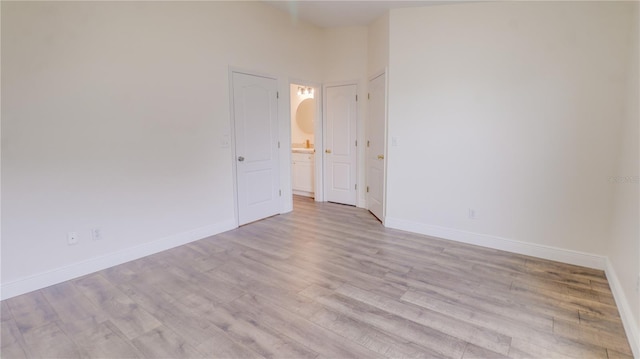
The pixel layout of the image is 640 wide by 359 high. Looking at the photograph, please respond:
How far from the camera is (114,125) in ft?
9.72

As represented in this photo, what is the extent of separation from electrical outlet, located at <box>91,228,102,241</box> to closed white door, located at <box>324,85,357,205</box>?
11.5 feet

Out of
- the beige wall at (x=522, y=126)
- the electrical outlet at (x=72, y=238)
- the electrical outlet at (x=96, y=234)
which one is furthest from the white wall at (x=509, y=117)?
the electrical outlet at (x=72, y=238)

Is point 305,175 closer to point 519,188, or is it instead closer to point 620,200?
point 519,188

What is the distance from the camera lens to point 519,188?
330cm

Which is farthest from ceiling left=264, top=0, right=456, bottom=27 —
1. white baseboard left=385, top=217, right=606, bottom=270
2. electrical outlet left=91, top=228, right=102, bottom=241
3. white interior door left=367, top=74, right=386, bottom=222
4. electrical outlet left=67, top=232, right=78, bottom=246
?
electrical outlet left=67, top=232, right=78, bottom=246

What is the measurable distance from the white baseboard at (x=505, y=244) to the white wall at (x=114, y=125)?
2.33 metres

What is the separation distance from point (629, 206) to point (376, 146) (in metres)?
2.80

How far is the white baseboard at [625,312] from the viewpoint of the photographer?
73.0 inches

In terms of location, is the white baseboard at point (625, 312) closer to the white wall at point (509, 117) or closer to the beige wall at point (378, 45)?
the white wall at point (509, 117)

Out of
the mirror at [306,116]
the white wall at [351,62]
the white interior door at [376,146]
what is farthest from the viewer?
the mirror at [306,116]

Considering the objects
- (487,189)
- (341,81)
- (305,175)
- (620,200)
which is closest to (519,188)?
(487,189)

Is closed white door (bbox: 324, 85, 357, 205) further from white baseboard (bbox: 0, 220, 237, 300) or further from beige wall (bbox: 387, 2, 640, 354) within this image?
white baseboard (bbox: 0, 220, 237, 300)

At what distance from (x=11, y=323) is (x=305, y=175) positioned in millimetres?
4512

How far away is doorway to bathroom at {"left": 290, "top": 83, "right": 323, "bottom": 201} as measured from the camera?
18.3 feet
